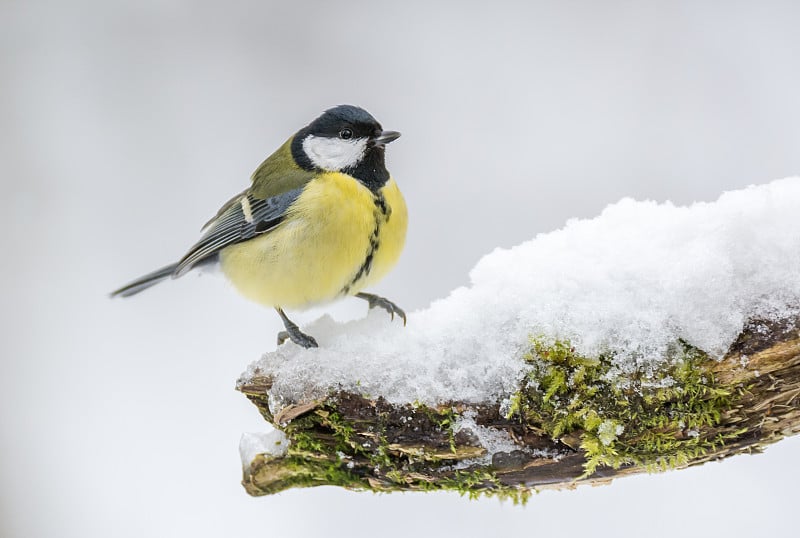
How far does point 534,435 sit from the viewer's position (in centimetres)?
180

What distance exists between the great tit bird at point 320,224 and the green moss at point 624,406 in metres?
0.73

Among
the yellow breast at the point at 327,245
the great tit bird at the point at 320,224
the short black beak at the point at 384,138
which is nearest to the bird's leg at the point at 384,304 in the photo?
the great tit bird at the point at 320,224

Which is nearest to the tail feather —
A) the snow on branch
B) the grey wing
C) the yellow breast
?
the grey wing

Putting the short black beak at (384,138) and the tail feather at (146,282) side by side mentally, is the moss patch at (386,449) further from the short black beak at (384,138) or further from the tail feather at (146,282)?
the tail feather at (146,282)

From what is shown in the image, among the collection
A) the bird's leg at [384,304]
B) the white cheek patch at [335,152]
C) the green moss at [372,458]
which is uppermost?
the white cheek patch at [335,152]

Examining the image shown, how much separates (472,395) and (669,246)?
2.18 ft

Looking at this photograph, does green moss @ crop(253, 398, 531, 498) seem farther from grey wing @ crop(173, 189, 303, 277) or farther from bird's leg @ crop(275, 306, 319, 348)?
grey wing @ crop(173, 189, 303, 277)

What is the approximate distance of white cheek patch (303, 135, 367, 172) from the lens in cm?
255

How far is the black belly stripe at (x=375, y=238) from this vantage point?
242cm

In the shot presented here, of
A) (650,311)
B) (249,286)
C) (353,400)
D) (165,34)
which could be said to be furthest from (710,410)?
(165,34)

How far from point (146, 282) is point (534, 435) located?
208cm

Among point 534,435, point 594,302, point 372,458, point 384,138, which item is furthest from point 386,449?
point 384,138

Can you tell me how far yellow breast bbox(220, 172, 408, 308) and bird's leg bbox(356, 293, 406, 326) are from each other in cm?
13

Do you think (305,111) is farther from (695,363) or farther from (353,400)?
(695,363)
